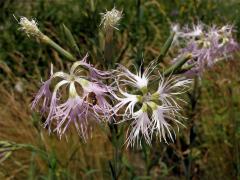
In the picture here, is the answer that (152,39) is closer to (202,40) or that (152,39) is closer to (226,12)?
(226,12)

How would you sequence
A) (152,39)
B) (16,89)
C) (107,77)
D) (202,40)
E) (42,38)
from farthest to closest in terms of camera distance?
(152,39), (16,89), (202,40), (42,38), (107,77)

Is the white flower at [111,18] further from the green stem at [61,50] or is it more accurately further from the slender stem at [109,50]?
the green stem at [61,50]

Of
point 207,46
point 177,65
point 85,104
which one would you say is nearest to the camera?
point 85,104

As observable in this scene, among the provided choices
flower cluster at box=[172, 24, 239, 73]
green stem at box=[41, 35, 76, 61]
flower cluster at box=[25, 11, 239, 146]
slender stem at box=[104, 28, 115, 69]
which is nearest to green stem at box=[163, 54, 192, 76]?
flower cluster at box=[25, 11, 239, 146]

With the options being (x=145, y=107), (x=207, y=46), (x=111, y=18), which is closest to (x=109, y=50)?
(x=111, y=18)

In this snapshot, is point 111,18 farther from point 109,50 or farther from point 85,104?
point 85,104

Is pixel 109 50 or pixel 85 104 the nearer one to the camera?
pixel 85 104

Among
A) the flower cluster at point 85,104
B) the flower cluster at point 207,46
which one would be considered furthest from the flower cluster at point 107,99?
the flower cluster at point 207,46

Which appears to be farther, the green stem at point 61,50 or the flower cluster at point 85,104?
the green stem at point 61,50

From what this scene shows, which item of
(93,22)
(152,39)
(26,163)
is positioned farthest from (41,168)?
(152,39)

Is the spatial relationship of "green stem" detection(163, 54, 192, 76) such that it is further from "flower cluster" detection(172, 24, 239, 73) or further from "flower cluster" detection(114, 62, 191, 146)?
"flower cluster" detection(172, 24, 239, 73)

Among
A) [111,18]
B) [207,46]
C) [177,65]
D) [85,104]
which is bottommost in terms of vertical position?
[85,104]
